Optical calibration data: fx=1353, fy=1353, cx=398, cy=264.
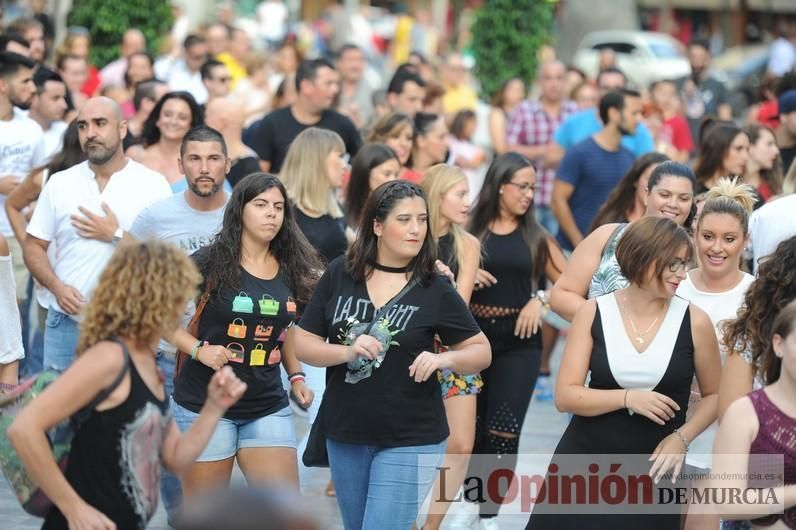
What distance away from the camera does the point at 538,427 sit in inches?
387

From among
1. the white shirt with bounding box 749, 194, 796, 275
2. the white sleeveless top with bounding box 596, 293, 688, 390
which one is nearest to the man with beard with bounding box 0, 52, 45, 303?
the white shirt with bounding box 749, 194, 796, 275

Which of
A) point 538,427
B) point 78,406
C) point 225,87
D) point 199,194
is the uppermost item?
point 225,87

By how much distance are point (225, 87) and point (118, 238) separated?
5.35 m

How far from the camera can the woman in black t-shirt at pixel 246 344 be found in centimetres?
594

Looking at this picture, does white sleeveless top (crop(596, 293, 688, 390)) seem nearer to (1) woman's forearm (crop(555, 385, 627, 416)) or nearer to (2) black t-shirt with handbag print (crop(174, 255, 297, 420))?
(1) woman's forearm (crop(555, 385, 627, 416))

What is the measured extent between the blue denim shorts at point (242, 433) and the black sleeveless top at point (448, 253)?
1524mm

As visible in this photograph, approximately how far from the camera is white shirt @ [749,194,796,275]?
7.05 metres

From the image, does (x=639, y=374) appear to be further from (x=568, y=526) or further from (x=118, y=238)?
(x=118, y=238)

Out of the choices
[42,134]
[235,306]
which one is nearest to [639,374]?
[235,306]

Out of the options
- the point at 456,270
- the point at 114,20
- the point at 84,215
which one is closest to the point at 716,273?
the point at 456,270

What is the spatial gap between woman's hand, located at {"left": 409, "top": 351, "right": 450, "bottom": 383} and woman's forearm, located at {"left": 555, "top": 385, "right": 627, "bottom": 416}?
0.52 meters

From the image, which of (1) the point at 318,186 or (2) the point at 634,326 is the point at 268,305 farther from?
(1) the point at 318,186

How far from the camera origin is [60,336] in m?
7.34

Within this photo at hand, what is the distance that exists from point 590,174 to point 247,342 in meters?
5.27
